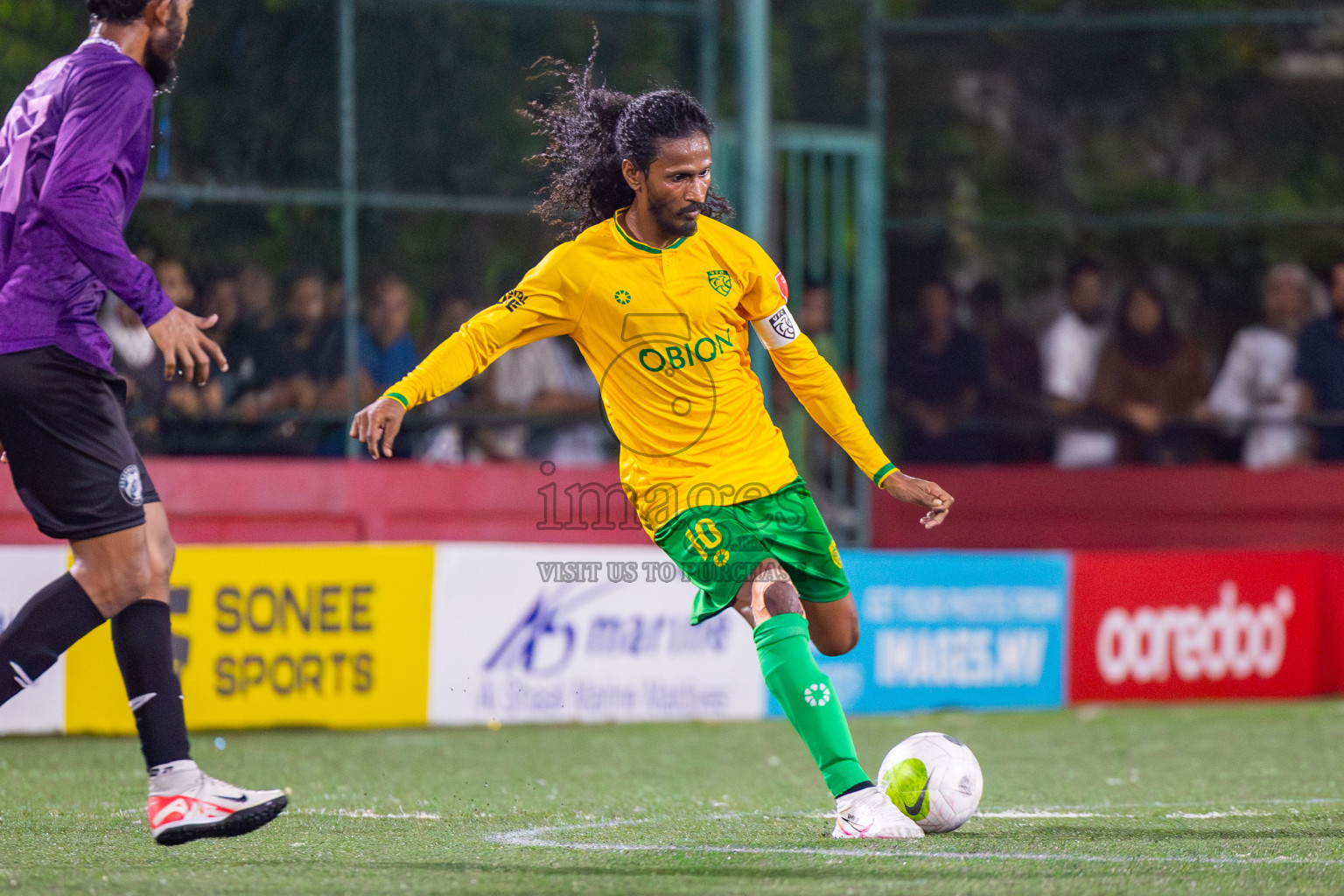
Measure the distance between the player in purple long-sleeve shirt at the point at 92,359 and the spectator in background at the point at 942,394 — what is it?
26.1ft

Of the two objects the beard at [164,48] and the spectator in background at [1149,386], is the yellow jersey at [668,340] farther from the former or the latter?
the spectator in background at [1149,386]

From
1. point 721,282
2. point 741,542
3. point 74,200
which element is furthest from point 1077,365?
point 74,200

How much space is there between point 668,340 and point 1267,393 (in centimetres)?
778

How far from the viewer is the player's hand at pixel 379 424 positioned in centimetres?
451

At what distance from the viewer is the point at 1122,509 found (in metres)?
11.7

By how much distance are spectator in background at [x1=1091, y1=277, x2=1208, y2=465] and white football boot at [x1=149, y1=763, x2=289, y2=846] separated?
8.32 m

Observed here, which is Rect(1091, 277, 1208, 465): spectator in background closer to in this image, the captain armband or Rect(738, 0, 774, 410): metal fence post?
Rect(738, 0, 774, 410): metal fence post

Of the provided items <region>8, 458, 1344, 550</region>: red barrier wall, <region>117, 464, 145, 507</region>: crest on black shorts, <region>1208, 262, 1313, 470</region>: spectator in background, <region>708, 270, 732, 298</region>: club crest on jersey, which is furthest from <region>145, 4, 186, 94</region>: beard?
<region>1208, 262, 1313, 470</region>: spectator in background

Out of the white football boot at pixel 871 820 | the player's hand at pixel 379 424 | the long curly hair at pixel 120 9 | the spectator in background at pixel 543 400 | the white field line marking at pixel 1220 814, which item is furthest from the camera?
the spectator in background at pixel 543 400

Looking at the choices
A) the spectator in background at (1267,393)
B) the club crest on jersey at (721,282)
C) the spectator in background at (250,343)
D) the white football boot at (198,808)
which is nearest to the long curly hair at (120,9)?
the club crest on jersey at (721,282)

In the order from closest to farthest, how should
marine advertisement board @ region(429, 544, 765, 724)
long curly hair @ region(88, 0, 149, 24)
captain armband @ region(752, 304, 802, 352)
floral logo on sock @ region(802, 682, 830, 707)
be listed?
long curly hair @ region(88, 0, 149, 24) → floral logo on sock @ region(802, 682, 830, 707) → captain armband @ region(752, 304, 802, 352) → marine advertisement board @ region(429, 544, 765, 724)

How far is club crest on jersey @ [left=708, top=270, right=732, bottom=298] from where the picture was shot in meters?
4.93

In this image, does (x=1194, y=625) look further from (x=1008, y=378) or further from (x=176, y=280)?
(x=176, y=280)

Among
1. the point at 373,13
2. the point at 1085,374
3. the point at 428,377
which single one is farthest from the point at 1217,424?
the point at 428,377
